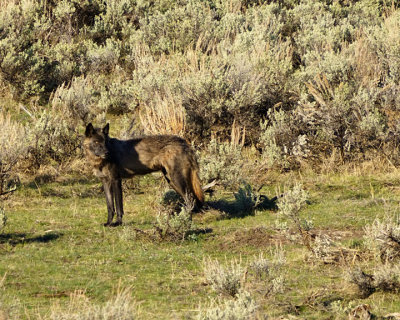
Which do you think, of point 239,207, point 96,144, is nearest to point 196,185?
point 239,207

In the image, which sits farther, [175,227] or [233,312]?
[175,227]

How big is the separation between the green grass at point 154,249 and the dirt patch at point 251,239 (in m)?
0.02

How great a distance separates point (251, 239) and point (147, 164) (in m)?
2.67

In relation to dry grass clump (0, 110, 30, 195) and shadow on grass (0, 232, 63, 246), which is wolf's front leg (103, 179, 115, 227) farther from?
dry grass clump (0, 110, 30, 195)

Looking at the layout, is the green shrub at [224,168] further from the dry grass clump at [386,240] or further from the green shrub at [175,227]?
the dry grass clump at [386,240]

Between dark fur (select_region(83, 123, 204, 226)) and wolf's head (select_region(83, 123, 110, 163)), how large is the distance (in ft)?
0.47

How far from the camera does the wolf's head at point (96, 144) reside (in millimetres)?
11812

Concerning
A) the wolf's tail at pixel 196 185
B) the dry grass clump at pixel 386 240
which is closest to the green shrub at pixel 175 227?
the wolf's tail at pixel 196 185

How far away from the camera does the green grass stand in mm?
7699

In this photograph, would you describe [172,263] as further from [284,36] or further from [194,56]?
[284,36]

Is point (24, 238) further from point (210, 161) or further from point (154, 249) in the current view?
point (210, 161)

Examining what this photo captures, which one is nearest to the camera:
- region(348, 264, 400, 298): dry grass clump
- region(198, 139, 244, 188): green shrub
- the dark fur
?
region(348, 264, 400, 298): dry grass clump

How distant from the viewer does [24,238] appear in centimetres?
1114

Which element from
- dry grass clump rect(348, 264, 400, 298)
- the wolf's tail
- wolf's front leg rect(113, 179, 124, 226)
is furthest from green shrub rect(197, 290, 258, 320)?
the wolf's tail
